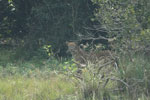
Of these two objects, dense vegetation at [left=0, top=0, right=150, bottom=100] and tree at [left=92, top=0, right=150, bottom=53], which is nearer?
dense vegetation at [left=0, top=0, right=150, bottom=100]

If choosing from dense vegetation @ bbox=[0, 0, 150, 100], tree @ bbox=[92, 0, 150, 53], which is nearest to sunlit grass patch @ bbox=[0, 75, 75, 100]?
dense vegetation @ bbox=[0, 0, 150, 100]

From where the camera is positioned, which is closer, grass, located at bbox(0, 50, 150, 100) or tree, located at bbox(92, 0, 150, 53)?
grass, located at bbox(0, 50, 150, 100)

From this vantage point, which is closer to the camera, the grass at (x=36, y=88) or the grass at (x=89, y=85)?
the grass at (x=89, y=85)

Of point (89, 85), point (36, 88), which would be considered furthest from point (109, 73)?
point (36, 88)

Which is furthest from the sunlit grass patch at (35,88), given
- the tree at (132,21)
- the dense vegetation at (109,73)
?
the tree at (132,21)

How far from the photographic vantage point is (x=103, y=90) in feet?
17.6

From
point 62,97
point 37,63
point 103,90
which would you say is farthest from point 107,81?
point 37,63

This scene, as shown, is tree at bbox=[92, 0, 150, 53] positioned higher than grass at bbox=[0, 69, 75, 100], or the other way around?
tree at bbox=[92, 0, 150, 53]

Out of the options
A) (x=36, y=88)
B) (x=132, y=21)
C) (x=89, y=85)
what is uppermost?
(x=132, y=21)

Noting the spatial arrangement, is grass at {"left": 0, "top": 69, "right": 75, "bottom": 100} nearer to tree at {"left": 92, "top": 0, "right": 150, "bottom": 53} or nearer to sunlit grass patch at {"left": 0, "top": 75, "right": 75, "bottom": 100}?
sunlit grass patch at {"left": 0, "top": 75, "right": 75, "bottom": 100}

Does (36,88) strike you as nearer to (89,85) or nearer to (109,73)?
(89,85)

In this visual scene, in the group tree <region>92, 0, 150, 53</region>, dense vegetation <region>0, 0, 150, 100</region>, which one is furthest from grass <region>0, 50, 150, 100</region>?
tree <region>92, 0, 150, 53</region>

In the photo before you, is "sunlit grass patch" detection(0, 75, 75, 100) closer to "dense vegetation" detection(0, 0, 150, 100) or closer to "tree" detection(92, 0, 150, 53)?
"dense vegetation" detection(0, 0, 150, 100)

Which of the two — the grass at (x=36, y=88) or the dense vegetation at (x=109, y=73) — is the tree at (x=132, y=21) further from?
the grass at (x=36, y=88)
